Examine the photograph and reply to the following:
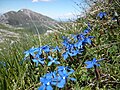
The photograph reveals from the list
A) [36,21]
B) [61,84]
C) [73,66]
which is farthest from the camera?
[36,21]

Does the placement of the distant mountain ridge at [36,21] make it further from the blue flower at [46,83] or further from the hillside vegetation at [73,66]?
the blue flower at [46,83]

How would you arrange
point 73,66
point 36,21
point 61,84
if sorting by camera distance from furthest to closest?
point 36,21 → point 73,66 → point 61,84

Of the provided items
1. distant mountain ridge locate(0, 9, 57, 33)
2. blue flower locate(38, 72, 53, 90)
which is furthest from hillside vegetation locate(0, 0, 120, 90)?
distant mountain ridge locate(0, 9, 57, 33)

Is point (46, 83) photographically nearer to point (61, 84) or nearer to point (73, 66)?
point (61, 84)

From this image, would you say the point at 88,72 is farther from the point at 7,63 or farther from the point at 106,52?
the point at 7,63

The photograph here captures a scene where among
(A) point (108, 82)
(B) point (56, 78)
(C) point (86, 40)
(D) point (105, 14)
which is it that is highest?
(D) point (105, 14)

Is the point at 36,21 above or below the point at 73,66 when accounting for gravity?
above

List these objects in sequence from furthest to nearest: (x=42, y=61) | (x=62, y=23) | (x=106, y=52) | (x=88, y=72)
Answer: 1. (x=62, y=23)
2. (x=106, y=52)
3. (x=42, y=61)
4. (x=88, y=72)

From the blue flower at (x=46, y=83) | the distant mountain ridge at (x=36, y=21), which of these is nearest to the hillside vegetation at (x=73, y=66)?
the blue flower at (x=46, y=83)

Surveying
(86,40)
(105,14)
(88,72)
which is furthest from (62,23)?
(88,72)

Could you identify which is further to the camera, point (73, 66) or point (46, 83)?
point (73, 66)

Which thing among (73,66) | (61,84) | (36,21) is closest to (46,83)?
(61,84)
